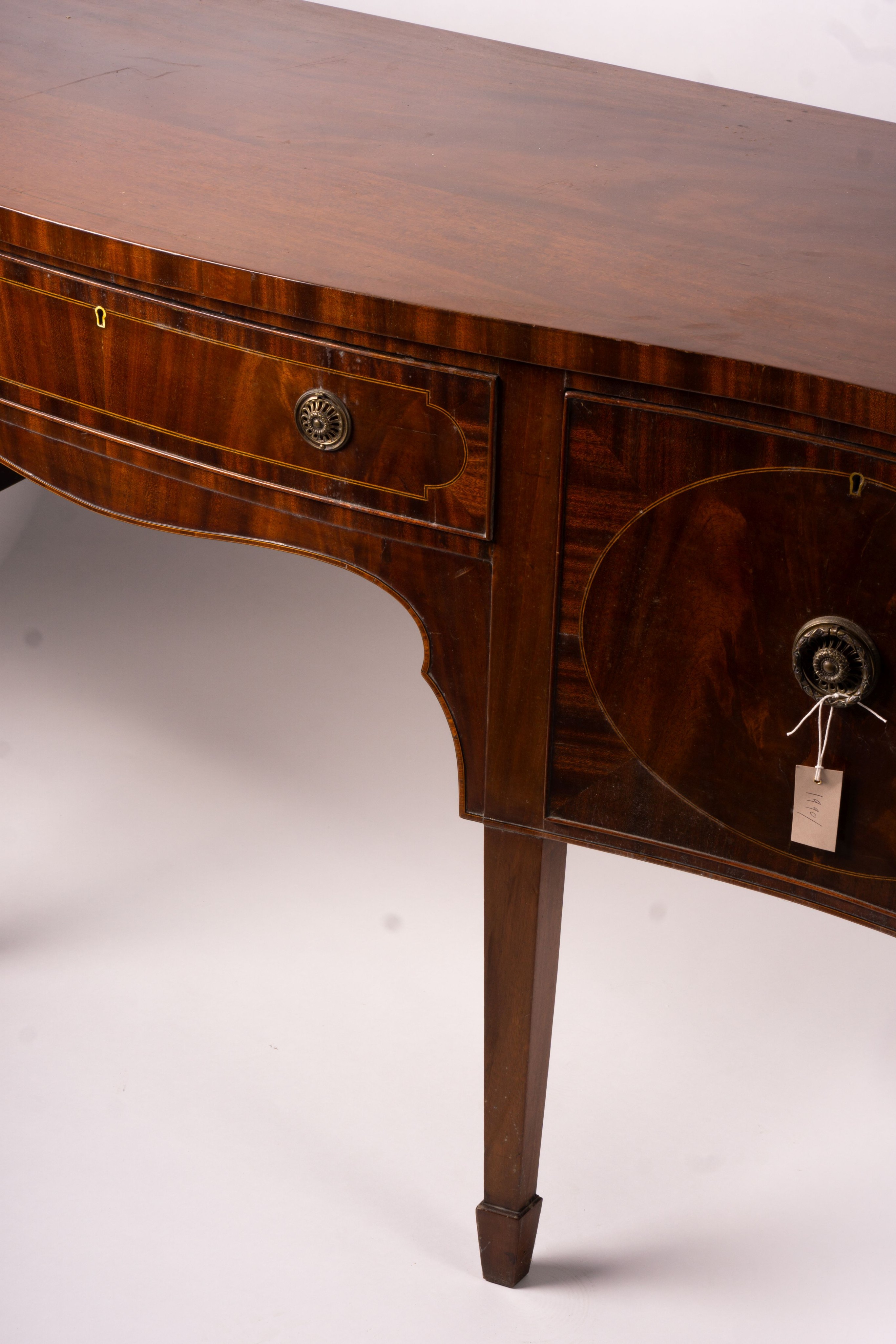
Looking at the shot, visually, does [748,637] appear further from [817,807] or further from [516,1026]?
[516,1026]

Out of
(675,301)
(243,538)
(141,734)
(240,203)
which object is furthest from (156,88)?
(141,734)

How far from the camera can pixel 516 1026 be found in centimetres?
128

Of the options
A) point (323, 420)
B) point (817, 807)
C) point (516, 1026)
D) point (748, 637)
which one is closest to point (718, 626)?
point (748, 637)

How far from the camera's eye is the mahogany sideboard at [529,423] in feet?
3.28

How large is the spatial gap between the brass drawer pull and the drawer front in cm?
16

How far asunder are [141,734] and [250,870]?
1.03 feet

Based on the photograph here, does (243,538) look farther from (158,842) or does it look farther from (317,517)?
(158,842)

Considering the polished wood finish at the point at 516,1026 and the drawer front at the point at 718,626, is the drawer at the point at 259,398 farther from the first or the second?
the polished wood finish at the point at 516,1026

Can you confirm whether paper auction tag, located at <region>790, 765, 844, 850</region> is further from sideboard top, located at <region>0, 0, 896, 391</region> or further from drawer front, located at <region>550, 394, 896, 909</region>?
sideboard top, located at <region>0, 0, 896, 391</region>

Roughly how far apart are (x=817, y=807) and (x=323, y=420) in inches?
16.2

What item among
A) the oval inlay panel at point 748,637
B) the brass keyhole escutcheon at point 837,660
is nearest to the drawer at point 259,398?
the oval inlay panel at point 748,637

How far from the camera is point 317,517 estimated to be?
1159 mm

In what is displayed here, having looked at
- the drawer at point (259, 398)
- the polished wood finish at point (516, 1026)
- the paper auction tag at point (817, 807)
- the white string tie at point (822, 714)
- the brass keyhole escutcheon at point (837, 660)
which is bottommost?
the polished wood finish at point (516, 1026)

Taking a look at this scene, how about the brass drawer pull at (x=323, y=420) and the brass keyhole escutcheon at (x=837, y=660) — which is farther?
the brass drawer pull at (x=323, y=420)
